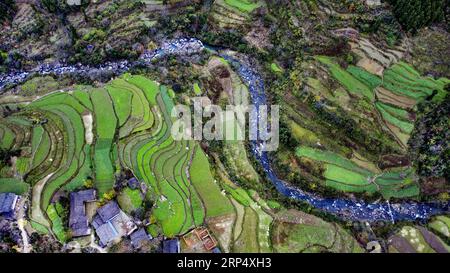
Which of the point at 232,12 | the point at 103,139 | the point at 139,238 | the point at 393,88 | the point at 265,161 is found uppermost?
the point at 232,12

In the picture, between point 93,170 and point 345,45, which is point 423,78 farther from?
point 93,170

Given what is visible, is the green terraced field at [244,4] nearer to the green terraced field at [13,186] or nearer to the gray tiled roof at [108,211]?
the gray tiled roof at [108,211]

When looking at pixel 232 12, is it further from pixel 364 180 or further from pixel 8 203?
pixel 8 203

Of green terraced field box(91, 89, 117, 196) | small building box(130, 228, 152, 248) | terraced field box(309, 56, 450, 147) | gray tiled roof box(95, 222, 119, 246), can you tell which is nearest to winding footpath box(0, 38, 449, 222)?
green terraced field box(91, 89, 117, 196)

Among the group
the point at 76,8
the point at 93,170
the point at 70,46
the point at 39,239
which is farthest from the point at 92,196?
the point at 76,8

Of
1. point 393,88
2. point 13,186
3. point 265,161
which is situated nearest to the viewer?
point 13,186

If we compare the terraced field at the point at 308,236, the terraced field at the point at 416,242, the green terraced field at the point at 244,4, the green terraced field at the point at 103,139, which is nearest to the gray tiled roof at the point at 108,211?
the green terraced field at the point at 103,139

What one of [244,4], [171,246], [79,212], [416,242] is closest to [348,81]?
[244,4]
